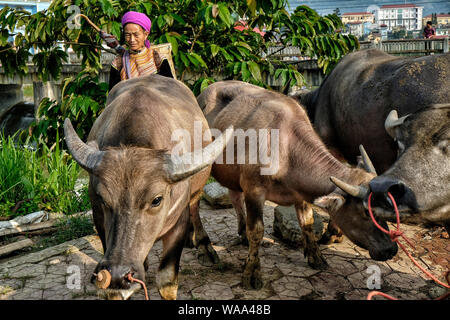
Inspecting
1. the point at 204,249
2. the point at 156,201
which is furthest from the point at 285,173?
the point at 156,201

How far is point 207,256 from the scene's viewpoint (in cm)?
447

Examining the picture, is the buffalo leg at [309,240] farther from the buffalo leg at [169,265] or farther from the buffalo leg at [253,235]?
the buffalo leg at [169,265]

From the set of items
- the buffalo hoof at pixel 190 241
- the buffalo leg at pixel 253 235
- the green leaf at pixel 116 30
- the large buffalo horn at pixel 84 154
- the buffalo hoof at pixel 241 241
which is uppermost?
the green leaf at pixel 116 30

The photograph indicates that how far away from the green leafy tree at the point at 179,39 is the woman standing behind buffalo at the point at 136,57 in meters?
0.80

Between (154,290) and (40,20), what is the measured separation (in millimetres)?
4386

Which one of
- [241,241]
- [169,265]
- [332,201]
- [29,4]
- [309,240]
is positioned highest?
[29,4]

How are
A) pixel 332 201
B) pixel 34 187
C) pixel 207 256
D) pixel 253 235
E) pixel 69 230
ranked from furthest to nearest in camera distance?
pixel 34 187 → pixel 69 230 → pixel 207 256 → pixel 253 235 → pixel 332 201

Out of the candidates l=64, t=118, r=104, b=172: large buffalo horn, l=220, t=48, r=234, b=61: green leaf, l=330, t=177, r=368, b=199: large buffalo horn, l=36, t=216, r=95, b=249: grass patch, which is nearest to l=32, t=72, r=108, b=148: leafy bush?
l=36, t=216, r=95, b=249: grass patch

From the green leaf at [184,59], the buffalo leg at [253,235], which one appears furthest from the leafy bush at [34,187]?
the buffalo leg at [253,235]

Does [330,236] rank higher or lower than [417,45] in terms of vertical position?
lower

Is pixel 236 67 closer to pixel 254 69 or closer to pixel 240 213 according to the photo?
pixel 254 69

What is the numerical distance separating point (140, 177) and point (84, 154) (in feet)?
1.56

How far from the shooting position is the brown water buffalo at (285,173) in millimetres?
3479

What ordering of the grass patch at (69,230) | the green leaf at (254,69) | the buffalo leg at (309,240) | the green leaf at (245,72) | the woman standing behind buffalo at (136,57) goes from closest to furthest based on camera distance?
1. the buffalo leg at (309,240)
2. the woman standing behind buffalo at (136,57)
3. the grass patch at (69,230)
4. the green leaf at (245,72)
5. the green leaf at (254,69)
